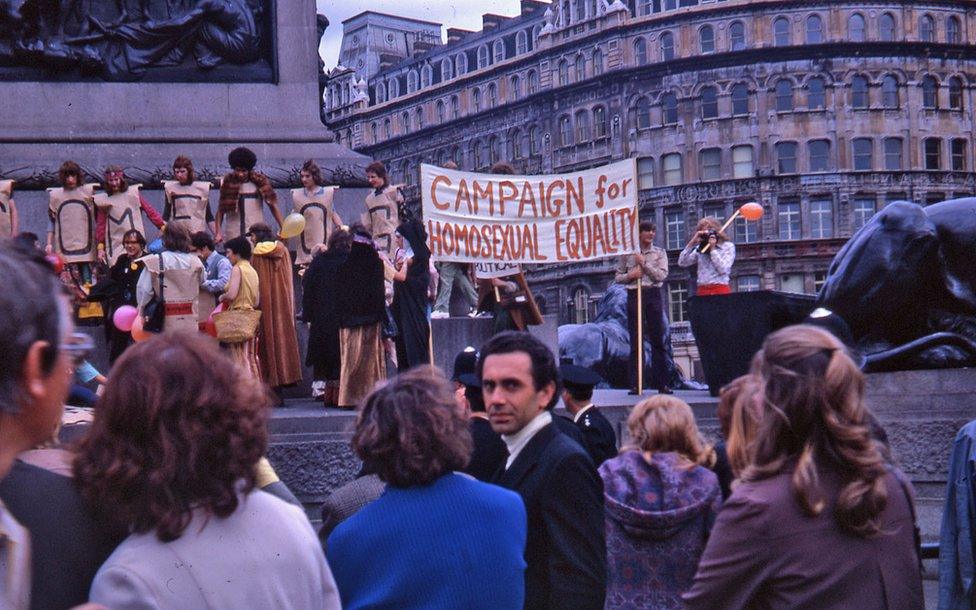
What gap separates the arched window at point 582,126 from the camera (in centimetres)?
8000

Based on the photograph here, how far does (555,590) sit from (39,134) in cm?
1105

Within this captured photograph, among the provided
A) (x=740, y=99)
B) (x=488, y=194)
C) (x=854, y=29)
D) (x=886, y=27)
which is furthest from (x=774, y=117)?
(x=488, y=194)

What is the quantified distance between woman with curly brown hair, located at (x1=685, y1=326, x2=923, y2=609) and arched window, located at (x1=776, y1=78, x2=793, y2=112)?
73306 millimetres

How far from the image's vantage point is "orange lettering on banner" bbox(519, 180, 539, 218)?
13.6 meters

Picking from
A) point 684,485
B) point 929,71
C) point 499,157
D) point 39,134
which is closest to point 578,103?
point 499,157

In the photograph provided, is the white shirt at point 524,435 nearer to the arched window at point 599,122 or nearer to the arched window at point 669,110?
the arched window at point 669,110

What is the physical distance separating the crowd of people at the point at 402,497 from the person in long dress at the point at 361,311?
5817 mm

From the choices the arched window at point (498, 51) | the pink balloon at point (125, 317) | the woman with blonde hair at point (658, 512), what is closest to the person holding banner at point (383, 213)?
the pink balloon at point (125, 317)

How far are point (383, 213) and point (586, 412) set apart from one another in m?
6.54

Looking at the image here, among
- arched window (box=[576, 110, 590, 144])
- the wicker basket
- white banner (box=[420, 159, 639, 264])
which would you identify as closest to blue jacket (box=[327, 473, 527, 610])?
the wicker basket

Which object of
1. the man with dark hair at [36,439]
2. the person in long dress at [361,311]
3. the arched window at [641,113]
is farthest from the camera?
the arched window at [641,113]

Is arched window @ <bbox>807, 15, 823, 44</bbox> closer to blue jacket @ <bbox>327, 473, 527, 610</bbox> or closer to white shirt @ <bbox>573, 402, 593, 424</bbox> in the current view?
white shirt @ <bbox>573, 402, 593, 424</bbox>

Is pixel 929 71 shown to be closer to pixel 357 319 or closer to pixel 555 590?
pixel 357 319

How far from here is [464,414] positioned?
429 cm
